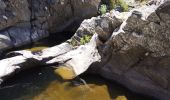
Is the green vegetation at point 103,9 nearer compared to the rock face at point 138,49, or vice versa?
the rock face at point 138,49

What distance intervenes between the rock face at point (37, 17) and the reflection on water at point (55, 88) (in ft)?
13.3

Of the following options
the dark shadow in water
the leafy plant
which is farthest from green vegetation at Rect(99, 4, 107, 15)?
the dark shadow in water

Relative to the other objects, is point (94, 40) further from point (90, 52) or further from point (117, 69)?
point (117, 69)

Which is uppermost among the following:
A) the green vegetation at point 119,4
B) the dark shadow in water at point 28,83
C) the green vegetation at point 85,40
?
the green vegetation at point 119,4

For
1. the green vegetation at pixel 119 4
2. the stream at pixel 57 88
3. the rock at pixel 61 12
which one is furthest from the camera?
the green vegetation at pixel 119 4

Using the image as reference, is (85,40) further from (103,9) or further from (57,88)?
(103,9)

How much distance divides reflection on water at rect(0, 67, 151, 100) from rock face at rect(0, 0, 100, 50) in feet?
13.3

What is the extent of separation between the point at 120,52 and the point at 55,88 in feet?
11.5

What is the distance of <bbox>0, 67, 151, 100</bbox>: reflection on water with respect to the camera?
15102mm

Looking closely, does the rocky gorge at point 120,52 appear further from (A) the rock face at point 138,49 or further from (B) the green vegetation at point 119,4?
(B) the green vegetation at point 119,4

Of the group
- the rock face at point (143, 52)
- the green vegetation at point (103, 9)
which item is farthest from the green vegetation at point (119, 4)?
the rock face at point (143, 52)

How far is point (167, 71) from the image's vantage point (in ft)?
46.6

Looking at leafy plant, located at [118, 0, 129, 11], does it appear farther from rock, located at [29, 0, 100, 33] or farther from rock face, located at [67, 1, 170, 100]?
rock face, located at [67, 1, 170, 100]

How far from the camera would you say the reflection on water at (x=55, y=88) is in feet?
49.5
